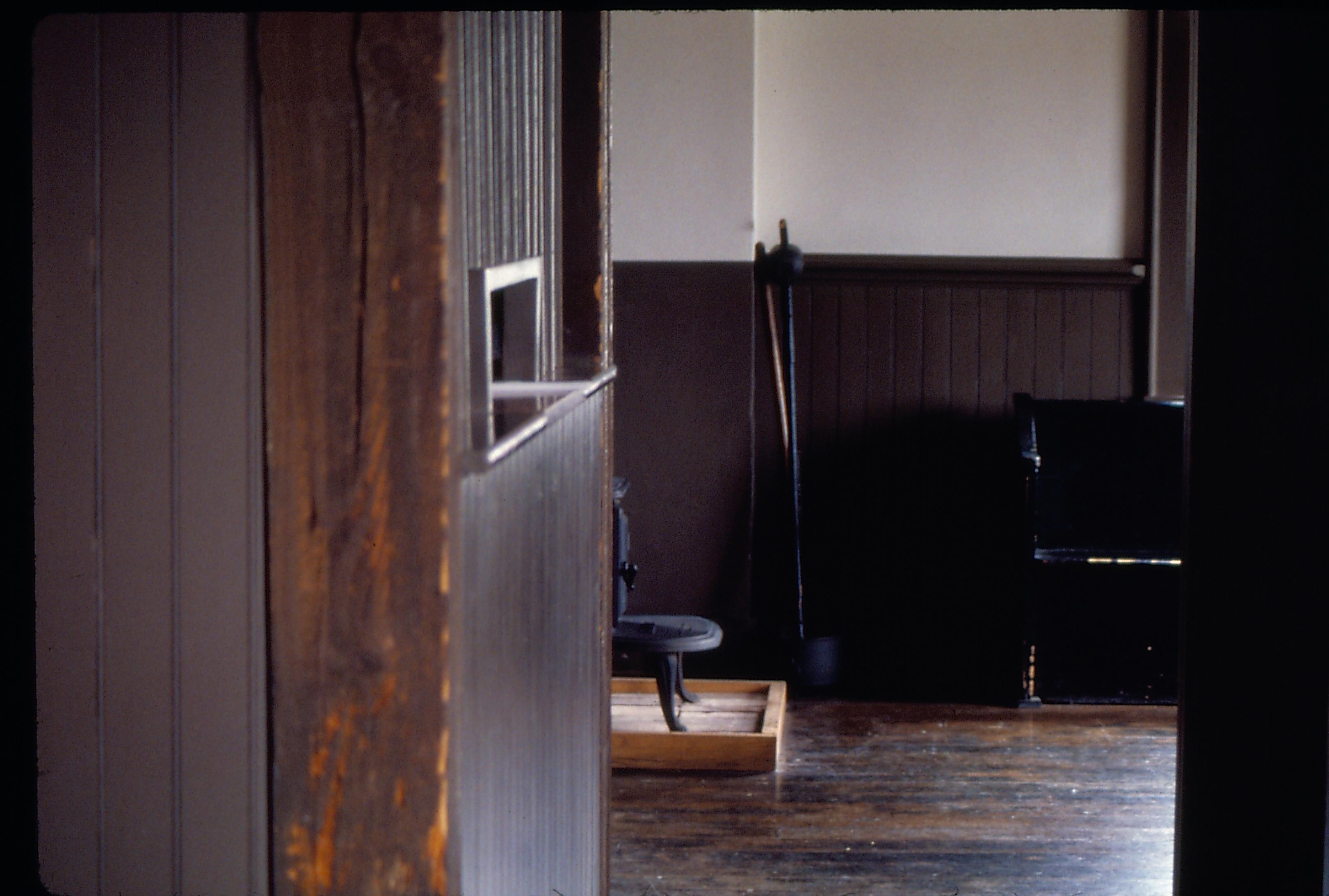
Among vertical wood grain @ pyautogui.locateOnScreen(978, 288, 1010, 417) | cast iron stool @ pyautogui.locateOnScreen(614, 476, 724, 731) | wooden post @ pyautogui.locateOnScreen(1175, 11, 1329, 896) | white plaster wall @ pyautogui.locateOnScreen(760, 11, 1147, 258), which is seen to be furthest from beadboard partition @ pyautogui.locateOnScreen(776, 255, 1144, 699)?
wooden post @ pyautogui.locateOnScreen(1175, 11, 1329, 896)

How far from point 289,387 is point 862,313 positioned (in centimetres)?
369

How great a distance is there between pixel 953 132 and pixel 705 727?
220 cm

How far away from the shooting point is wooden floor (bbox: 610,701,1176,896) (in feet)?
9.57

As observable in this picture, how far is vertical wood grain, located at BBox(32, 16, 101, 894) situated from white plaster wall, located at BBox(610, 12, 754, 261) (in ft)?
10.7

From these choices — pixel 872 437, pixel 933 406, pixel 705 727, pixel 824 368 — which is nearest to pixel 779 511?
pixel 872 437

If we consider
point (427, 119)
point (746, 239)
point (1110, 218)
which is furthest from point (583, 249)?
point (1110, 218)

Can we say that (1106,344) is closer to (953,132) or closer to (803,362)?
(953,132)

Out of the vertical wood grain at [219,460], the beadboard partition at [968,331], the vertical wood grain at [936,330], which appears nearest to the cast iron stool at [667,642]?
the beadboard partition at [968,331]

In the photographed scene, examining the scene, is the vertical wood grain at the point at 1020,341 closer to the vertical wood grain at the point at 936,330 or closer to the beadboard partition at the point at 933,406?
the beadboard partition at the point at 933,406

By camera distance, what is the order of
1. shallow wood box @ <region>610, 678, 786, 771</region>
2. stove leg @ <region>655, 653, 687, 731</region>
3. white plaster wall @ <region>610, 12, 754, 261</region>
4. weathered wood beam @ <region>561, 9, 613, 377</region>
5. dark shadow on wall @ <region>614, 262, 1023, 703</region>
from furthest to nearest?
1. dark shadow on wall @ <region>614, 262, 1023, 703</region>
2. white plaster wall @ <region>610, 12, 754, 261</region>
3. stove leg @ <region>655, 653, 687, 731</region>
4. shallow wood box @ <region>610, 678, 786, 771</region>
5. weathered wood beam @ <region>561, 9, 613, 377</region>

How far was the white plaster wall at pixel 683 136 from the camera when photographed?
14.4 feet

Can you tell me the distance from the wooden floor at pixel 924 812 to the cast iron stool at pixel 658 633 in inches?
10.1

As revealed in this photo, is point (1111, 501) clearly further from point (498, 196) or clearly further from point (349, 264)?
point (349, 264)

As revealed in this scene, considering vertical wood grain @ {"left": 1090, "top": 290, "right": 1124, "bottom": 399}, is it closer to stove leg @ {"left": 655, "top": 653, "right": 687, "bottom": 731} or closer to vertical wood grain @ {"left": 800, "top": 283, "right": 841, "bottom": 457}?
vertical wood grain @ {"left": 800, "top": 283, "right": 841, "bottom": 457}
